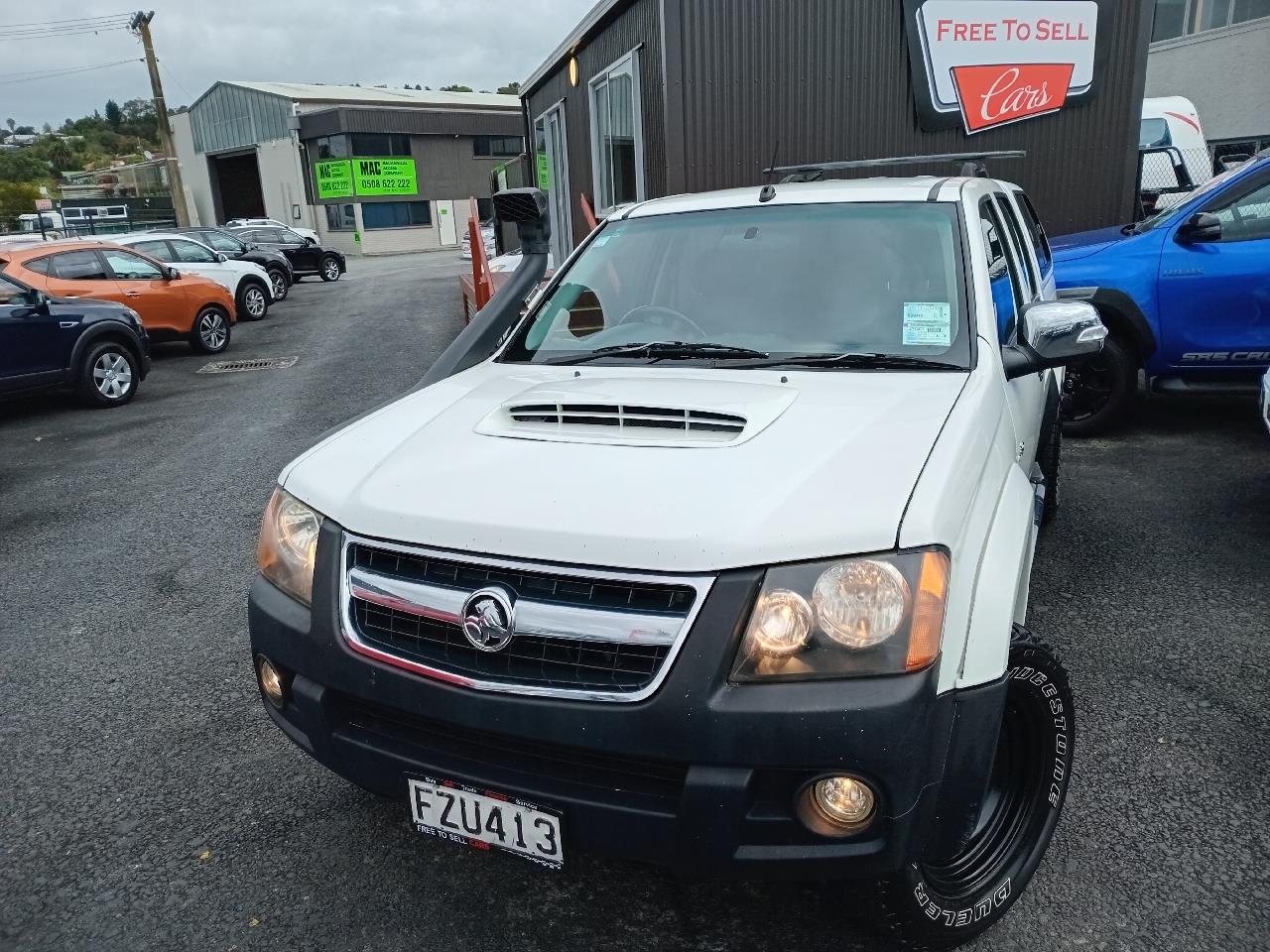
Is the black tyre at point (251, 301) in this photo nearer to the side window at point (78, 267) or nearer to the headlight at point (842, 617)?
the side window at point (78, 267)

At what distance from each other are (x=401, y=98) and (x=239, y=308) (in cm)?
3481

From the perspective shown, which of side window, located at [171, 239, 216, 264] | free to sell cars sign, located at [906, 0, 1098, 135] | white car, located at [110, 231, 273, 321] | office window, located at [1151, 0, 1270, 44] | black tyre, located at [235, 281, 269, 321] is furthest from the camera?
office window, located at [1151, 0, 1270, 44]

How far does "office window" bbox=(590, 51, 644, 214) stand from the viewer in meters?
10.1

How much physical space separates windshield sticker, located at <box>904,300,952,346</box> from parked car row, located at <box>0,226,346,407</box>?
9.05 meters

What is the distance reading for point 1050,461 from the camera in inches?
186

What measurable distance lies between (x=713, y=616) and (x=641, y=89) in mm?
8902

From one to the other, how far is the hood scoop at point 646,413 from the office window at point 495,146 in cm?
4588

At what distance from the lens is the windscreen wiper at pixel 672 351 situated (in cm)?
303

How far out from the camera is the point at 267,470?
720cm

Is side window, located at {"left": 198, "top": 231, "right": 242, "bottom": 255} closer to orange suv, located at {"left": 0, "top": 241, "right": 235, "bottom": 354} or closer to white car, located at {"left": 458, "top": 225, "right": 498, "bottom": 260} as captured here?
white car, located at {"left": 458, "top": 225, "right": 498, "bottom": 260}

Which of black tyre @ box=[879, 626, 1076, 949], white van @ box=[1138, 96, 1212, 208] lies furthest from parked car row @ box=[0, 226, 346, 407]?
white van @ box=[1138, 96, 1212, 208]

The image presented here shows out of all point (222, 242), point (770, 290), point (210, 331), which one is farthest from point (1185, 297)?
point (222, 242)

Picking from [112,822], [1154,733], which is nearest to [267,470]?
[112,822]

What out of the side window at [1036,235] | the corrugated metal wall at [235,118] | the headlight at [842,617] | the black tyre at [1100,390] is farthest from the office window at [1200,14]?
the corrugated metal wall at [235,118]
